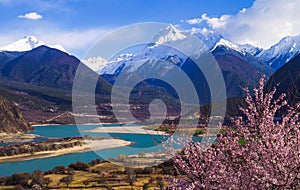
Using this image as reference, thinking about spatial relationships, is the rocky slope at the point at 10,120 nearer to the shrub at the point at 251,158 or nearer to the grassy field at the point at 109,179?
the grassy field at the point at 109,179

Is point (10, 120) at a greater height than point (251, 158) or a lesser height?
greater

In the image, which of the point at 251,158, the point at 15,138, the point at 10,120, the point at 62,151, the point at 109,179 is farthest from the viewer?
the point at 10,120

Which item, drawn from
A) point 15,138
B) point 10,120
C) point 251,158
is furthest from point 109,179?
point 10,120

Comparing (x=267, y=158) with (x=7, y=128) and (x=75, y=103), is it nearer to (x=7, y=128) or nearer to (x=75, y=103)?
(x=7, y=128)

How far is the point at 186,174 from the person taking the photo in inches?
229

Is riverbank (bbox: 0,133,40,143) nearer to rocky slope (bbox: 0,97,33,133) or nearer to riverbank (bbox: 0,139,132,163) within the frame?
rocky slope (bbox: 0,97,33,133)


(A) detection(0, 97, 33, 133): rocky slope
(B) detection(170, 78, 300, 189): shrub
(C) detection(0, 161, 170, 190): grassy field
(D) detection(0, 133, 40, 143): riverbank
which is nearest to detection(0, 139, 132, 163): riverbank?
(D) detection(0, 133, 40, 143): riverbank

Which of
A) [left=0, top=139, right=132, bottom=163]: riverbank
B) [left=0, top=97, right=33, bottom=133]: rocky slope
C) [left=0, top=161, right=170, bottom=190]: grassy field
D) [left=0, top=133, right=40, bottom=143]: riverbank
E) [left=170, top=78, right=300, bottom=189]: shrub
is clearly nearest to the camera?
[left=170, top=78, right=300, bottom=189]: shrub

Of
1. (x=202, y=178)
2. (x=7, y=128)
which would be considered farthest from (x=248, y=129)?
(x=7, y=128)

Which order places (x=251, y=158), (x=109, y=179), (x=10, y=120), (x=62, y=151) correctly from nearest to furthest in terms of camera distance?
(x=251, y=158), (x=109, y=179), (x=62, y=151), (x=10, y=120)

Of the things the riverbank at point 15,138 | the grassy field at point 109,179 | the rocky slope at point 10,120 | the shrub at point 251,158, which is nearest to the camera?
the shrub at point 251,158

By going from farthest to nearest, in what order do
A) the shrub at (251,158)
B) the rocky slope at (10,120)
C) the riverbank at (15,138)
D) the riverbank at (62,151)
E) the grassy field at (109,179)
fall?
the rocky slope at (10,120) → the riverbank at (15,138) → the riverbank at (62,151) → the grassy field at (109,179) → the shrub at (251,158)

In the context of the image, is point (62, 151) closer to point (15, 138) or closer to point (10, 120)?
point (15, 138)

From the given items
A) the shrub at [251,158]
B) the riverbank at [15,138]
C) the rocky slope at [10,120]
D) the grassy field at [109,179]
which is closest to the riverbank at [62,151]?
the riverbank at [15,138]
